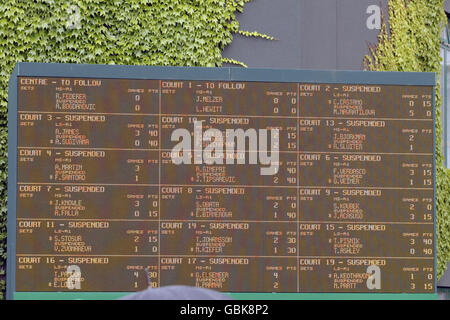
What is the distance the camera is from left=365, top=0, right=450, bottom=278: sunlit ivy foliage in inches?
542

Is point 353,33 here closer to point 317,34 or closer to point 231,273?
point 317,34

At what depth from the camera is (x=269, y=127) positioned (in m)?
10.1

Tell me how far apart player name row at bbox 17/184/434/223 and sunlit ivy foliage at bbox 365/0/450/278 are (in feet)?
13.3

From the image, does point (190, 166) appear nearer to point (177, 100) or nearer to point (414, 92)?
point (177, 100)

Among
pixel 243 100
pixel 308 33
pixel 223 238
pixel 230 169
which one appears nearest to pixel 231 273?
pixel 223 238

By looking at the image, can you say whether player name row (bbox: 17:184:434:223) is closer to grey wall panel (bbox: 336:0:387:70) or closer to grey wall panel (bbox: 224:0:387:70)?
grey wall panel (bbox: 224:0:387:70)

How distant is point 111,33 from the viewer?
41.0 ft

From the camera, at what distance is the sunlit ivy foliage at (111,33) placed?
40.3ft

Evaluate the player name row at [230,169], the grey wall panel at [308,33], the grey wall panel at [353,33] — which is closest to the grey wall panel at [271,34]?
the grey wall panel at [308,33]

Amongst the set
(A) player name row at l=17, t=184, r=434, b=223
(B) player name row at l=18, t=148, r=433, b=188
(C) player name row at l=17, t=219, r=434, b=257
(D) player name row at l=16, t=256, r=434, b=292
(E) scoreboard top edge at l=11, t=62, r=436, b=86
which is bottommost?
(D) player name row at l=16, t=256, r=434, b=292

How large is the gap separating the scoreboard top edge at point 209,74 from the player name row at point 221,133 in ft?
1.75

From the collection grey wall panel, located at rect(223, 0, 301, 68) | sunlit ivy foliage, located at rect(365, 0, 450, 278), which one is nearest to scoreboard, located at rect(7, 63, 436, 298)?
grey wall panel, located at rect(223, 0, 301, 68)

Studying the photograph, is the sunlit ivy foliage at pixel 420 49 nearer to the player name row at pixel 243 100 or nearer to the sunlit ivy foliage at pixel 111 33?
the sunlit ivy foliage at pixel 111 33
